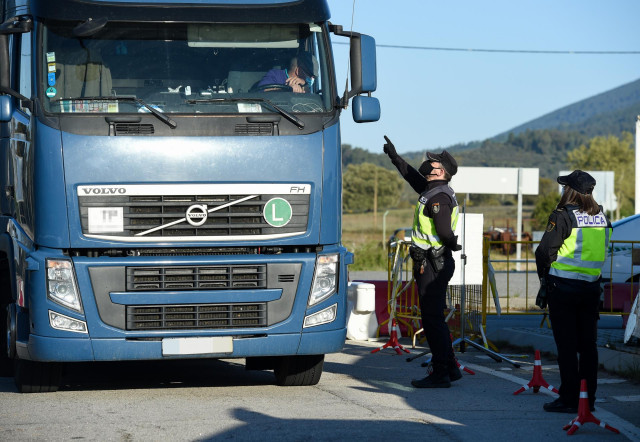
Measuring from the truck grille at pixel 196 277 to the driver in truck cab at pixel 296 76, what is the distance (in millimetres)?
1555

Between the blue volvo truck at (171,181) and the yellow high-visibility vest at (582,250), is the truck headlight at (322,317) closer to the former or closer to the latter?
the blue volvo truck at (171,181)

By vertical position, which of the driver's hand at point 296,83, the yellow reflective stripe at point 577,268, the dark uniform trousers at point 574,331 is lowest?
the dark uniform trousers at point 574,331

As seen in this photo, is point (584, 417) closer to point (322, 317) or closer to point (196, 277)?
point (322, 317)

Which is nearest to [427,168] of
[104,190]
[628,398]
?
[628,398]

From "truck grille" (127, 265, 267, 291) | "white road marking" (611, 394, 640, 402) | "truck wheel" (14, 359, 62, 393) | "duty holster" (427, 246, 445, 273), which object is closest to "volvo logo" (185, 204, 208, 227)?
"truck grille" (127, 265, 267, 291)

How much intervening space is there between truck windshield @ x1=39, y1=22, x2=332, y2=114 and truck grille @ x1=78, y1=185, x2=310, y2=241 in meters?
0.68

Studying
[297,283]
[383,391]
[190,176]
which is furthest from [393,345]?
[190,176]

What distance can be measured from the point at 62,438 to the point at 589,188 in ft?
14.1

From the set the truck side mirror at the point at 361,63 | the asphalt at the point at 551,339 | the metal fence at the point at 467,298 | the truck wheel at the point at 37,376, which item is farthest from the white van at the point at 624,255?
the truck wheel at the point at 37,376

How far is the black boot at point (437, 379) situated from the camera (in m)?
9.50

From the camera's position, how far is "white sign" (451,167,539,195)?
37281mm

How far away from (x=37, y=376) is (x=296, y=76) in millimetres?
3433

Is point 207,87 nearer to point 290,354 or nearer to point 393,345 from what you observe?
point 290,354

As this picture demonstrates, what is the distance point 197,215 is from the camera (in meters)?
8.61
